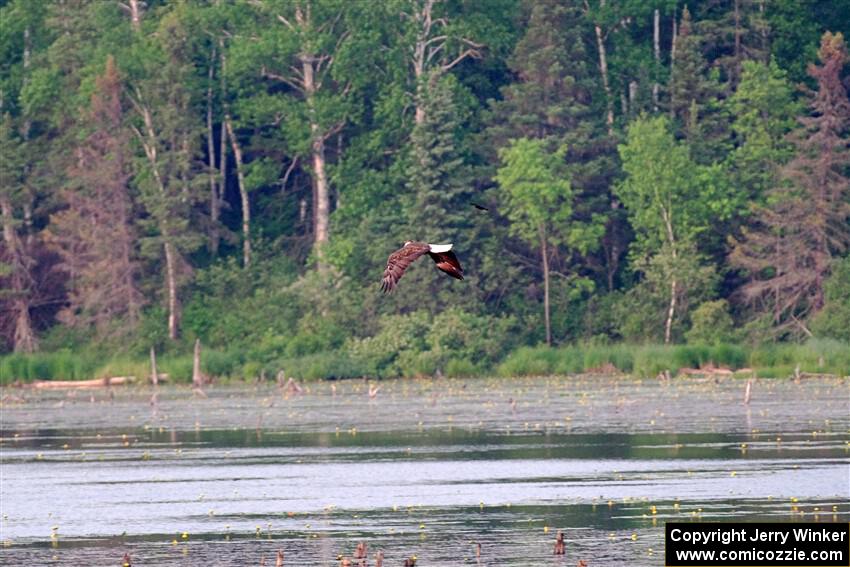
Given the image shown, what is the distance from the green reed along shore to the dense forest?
23cm

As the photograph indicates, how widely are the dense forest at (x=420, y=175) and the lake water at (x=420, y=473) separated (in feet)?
43.7

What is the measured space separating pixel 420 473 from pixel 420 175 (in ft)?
130

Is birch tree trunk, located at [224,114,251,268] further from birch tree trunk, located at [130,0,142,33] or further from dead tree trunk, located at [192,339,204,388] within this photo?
dead tree trunk, located at [192,339,204,388]

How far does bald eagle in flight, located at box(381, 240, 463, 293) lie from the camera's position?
23781 millimetres

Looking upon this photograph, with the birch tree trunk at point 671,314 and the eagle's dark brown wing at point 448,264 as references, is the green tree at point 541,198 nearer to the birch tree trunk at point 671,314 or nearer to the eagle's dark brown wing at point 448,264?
the birch tree trunk at point 671,314

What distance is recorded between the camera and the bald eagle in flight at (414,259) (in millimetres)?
23781

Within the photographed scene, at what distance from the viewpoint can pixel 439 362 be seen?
78.6 metres

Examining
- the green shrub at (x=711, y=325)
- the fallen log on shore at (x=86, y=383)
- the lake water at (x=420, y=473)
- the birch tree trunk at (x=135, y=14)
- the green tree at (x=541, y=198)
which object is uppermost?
the birch tree trunk at (x=135, y=14)

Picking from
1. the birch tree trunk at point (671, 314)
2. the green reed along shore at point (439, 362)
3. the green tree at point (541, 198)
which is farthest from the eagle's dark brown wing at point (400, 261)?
the green tree at point (541, 198)

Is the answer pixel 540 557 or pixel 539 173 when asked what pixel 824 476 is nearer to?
pixel 540 557

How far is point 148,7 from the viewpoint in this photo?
94438 millimetres

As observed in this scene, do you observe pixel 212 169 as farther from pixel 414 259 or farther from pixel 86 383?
pixel 414 259

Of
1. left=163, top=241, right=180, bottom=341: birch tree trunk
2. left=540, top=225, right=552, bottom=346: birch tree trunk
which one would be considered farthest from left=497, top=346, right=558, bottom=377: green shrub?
left=163, top=241, right=180, bottom=341: birch tree trunk

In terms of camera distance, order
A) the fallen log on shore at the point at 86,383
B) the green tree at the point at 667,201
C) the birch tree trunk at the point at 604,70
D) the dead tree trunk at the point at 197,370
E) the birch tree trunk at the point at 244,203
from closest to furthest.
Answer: the dead tree trunk at the point at 197,370 < the fallen log on shore at the point at 86,383 < the green tree at the point at 667,201 < the birch tree trunk at the point at 604,70 < the birch tree trunk at the point at 244,203
